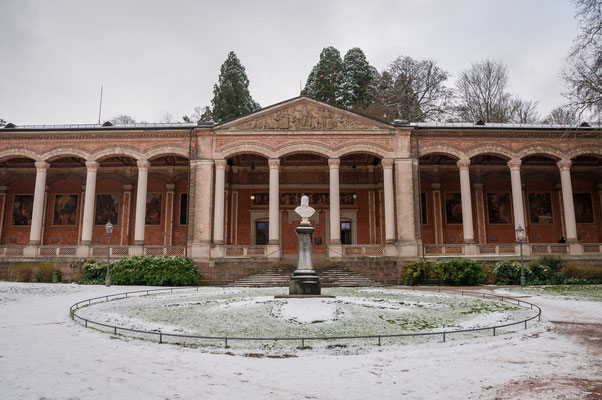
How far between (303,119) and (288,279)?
948 cm

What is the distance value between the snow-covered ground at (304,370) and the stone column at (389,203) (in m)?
15.6

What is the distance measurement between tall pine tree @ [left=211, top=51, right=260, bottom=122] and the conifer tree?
10837 mm

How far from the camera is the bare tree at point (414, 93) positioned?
127 ft

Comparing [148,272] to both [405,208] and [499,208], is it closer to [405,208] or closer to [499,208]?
[405,208]

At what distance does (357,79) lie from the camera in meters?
46.7

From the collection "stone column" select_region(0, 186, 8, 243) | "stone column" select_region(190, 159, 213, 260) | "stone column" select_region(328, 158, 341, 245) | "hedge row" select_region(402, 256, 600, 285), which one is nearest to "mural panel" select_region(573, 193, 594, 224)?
"hedge row" select_region(402, 256, 600, 285)

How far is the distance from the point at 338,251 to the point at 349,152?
5.84m

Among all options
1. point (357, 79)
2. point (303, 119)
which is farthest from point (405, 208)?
point (357, 79)

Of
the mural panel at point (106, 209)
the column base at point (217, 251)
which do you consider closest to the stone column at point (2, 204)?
the mural panel at point (106, 209)

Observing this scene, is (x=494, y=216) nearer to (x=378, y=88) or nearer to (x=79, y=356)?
(x=378, y=88)

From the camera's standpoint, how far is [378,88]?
42281mm

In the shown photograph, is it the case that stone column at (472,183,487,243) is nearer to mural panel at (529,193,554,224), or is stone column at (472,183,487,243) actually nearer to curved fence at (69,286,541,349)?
mural panel at (529,193,554,224)

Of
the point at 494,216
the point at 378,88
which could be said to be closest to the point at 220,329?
the point at 494,216

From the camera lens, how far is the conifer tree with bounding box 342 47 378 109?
45.0 m
